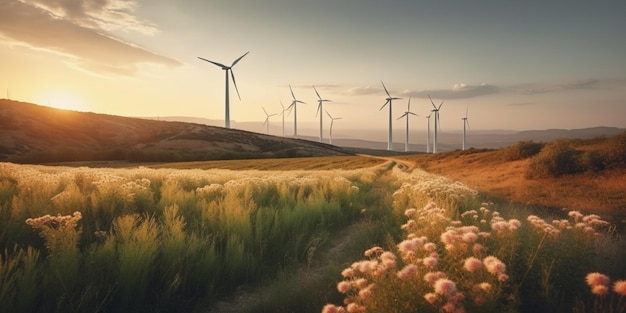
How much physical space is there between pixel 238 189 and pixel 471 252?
978 centimetres

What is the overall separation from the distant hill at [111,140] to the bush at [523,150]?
63867 mm

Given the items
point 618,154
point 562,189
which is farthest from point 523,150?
point 562,189

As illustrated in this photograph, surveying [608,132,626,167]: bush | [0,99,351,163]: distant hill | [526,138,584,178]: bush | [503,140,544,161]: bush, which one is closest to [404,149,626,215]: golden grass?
[526,138,584,178]: bush

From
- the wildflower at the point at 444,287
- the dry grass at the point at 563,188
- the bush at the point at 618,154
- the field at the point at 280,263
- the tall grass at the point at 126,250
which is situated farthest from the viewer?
the bush at the point at 618,154

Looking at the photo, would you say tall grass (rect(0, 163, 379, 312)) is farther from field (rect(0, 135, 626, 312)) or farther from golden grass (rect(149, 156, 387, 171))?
golden grass (rect(149, 156, 387, 171))

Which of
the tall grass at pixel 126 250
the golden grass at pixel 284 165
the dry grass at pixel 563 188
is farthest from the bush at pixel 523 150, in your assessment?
the tall grass at pixel 126 250

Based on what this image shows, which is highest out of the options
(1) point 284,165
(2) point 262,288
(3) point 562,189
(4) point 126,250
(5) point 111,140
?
(5) point 111,140

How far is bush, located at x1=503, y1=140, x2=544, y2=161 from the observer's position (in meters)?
36.4

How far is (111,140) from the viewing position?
396ft

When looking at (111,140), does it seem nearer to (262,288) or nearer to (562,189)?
(562,189)

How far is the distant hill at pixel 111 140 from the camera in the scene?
8212 cm

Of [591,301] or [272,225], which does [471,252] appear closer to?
[591,301]

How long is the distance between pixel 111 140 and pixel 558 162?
400ft

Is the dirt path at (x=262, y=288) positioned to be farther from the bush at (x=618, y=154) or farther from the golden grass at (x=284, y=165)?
the golden grass at (x=284, y=165)
